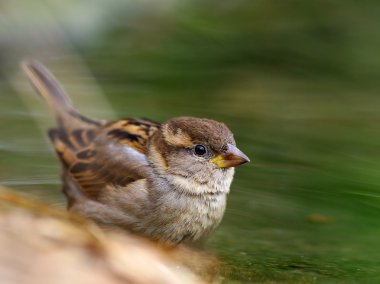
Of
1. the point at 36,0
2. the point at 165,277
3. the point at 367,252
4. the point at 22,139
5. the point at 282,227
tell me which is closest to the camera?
the point at 165,277

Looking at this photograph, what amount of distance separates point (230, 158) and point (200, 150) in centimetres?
21

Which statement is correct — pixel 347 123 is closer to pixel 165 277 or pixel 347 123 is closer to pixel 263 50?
pixel 263 50

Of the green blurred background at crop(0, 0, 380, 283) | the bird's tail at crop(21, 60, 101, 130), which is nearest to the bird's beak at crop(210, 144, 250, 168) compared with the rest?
the green blurred background at crop(0, 0, 380, 283)

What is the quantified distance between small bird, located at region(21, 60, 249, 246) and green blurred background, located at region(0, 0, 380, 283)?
Result: 18cm

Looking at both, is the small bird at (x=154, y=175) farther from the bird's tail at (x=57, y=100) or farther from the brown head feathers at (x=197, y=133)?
the bird's tail at (x=57, y=100)

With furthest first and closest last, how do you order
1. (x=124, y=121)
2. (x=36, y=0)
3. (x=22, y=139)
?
(x=36, y=0) < (x=22, y=139) < (x=124, y=121)

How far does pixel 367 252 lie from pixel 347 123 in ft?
7.49

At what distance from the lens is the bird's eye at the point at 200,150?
18.9 feet

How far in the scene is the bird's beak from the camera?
18.3 ft

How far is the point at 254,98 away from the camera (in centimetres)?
802

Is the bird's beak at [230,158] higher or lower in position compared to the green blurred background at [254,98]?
lower

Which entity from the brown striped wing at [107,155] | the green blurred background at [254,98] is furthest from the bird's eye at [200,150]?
the green blurred background at [254,98]

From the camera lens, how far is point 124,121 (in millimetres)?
6297

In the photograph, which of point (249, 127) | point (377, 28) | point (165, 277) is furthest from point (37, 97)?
point (165, 277)
